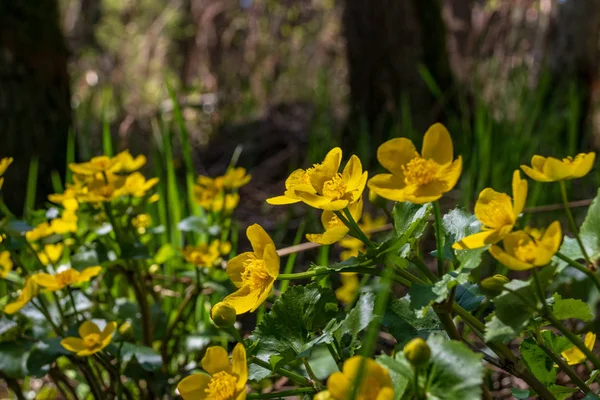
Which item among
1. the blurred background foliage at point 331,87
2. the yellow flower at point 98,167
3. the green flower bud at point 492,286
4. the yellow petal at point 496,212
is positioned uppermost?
the yellow petal at point 496,212

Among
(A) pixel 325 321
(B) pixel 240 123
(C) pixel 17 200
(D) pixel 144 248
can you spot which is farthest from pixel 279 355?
(B) pixel 240 123

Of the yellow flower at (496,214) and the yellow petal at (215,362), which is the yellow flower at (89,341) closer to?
the yellow petal at (215,362)

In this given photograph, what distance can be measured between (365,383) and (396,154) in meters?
0.21

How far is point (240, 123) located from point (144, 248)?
2850mm

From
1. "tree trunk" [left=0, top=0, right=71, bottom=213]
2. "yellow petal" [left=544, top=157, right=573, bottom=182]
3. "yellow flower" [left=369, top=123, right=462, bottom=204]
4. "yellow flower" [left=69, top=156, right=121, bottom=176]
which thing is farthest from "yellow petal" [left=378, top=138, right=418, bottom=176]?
"tree trunk" [left=0, top=0, right=71, bottom=213]

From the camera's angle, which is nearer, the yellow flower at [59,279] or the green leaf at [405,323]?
the green leaf at [405,323]

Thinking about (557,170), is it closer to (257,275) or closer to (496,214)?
(496,214)

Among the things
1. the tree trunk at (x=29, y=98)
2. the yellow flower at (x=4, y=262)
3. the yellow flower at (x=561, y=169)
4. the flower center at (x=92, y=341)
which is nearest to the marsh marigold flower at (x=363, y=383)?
the yellow flower at (x=561, y=169)

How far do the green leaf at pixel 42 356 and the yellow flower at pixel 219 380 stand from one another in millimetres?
374

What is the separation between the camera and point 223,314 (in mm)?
559

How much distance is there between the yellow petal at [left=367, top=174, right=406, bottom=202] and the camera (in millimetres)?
500

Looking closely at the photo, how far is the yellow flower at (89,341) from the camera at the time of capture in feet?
2.43

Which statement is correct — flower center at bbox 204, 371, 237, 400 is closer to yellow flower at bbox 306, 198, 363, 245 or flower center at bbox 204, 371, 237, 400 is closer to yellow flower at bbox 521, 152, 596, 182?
yellow flower at bbox 306, 198, 363, 245

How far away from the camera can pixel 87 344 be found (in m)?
0.76
